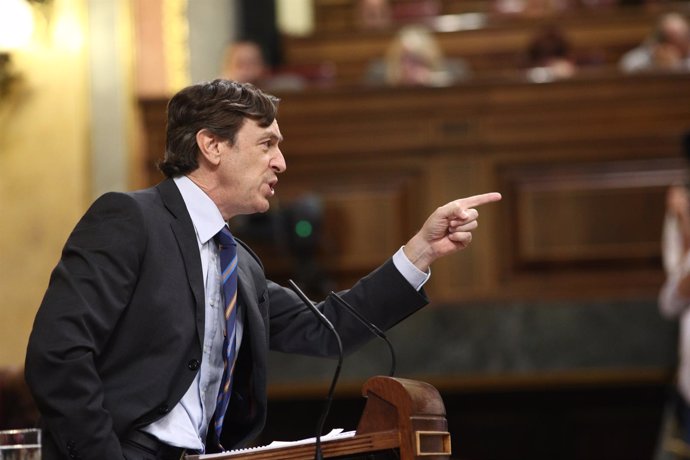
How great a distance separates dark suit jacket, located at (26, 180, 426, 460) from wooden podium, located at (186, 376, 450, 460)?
23 cm

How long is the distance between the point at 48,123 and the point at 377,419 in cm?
427

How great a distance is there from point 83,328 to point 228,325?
0.31 metres

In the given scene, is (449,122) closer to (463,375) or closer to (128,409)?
(463,375)

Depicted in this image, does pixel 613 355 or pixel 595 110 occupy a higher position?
pixel 595 110

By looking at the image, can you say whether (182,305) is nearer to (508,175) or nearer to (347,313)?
(347,313)

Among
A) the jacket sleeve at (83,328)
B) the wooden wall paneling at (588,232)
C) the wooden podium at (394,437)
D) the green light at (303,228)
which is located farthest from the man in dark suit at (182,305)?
the wooden wall paneling at (588,232)

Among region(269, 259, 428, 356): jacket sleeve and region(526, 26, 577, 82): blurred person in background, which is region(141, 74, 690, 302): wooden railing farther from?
region(269, 259, 428, 356): jacket sleeve

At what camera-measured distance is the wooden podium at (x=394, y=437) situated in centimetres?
196

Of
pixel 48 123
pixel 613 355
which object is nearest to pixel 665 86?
pixel 613 355

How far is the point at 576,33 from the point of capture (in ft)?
26.4

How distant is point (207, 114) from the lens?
2.39 metres

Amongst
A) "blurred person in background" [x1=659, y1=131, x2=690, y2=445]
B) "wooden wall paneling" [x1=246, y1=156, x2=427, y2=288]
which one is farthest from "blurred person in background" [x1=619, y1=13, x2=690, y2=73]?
"wooden wall paneling" [x1=246, y1=156, x2=427, y2=288]

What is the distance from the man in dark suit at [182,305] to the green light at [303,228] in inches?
114

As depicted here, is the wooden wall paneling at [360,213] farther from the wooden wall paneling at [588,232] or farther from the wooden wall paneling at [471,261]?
the wooden wall paneling at [588,232]
